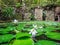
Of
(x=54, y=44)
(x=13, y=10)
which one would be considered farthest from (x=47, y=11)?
(x=54, y=44)

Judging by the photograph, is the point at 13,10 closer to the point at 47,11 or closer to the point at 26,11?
the point at 26,11

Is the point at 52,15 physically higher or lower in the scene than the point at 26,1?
lower

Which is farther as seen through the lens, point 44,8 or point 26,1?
point 26,1

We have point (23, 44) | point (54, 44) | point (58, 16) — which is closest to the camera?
point (23, 44)

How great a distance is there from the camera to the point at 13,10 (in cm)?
857

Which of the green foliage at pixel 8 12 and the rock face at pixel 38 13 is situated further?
the rock face at pixel 38 13

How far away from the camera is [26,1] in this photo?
1088 centimetres

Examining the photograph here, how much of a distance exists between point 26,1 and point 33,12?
7.80 feet

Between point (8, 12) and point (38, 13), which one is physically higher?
point (8, 12)

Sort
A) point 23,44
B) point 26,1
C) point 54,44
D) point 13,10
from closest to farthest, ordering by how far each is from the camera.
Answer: point 23,44, point 54,44, point 13,10, point 26,1

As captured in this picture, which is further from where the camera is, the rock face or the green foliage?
the rock face

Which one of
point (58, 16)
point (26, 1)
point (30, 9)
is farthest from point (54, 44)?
point (26, 1)

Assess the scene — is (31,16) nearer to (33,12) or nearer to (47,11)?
(33,12)

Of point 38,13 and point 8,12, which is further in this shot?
point 38,13
